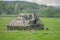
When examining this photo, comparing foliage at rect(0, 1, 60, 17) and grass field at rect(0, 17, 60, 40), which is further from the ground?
foliage at rect(0, 1, 60, 17)

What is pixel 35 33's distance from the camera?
2537 millimetres

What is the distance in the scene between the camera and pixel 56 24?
257cm

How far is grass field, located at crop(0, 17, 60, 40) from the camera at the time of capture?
8.25 ft

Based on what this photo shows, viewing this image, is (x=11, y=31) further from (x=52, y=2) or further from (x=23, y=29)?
(x=52, y=2)

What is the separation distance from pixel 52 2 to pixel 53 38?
58 cm

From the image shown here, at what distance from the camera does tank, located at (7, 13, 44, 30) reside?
2.56m

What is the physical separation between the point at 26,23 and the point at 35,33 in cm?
21

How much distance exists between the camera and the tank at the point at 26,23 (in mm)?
2559

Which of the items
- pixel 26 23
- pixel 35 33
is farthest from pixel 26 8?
pixel 35 33

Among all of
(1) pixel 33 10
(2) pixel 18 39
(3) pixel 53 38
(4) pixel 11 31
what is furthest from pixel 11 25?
(3) pixel 53 38

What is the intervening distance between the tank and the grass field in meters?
0.05

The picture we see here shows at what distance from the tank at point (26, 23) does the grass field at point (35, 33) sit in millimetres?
51

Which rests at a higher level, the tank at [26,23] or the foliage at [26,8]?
the foliage at [26,8]

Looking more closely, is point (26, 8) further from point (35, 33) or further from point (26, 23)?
point (35, 33)
